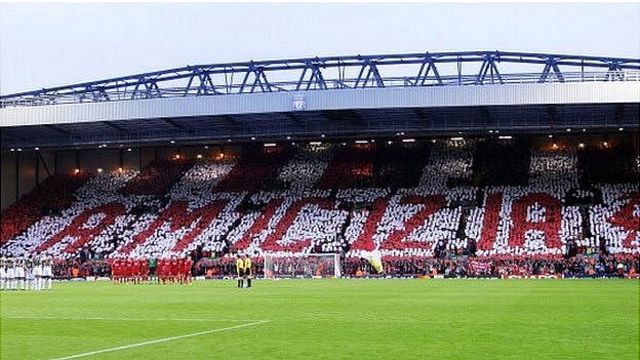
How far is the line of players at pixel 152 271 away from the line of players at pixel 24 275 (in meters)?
6.07

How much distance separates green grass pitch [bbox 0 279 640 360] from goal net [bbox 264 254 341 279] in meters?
21.3

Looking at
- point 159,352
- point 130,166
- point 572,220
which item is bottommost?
point 159,352

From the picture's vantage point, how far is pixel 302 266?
2165 inches

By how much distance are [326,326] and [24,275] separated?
2514cm

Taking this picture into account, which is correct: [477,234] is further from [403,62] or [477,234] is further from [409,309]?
[409,309]

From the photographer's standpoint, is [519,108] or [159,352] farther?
[519,108]

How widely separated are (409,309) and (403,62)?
1315 inches

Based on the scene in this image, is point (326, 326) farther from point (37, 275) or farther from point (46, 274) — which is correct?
point (46, 274)

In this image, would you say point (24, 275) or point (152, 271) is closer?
point (24, 275)

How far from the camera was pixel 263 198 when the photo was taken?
66.4m

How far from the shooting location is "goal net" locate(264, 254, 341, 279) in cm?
5475

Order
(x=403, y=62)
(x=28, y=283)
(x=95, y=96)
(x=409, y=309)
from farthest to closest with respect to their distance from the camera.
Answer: (x=95, y=96) → (x=403, y=62) → (x=28, y=283) → (x=409, y=309)

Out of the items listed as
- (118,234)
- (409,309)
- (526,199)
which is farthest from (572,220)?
(409,309)

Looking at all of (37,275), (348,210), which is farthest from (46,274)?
(348,210)
